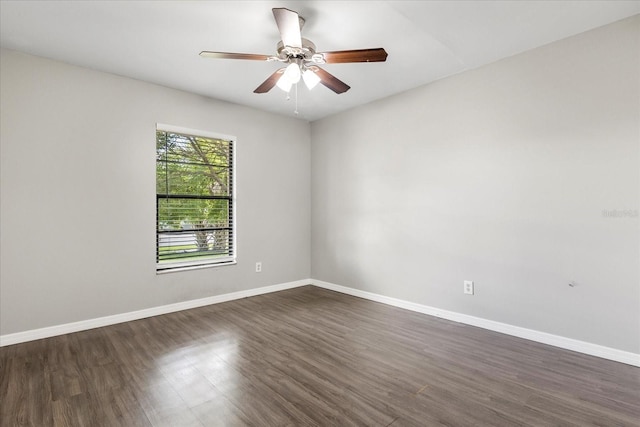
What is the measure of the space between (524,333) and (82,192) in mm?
4296

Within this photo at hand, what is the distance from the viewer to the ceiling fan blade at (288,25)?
1840 mm

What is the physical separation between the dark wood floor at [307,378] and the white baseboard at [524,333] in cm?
8

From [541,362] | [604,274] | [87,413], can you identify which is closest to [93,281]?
[87,413]

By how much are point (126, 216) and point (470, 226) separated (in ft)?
11.6

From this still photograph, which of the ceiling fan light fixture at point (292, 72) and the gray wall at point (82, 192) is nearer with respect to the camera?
the ceiling fan light fixture at point (292, 72)

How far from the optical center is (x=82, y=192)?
3.02 m

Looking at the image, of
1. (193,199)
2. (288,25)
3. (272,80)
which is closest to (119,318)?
(193,199)

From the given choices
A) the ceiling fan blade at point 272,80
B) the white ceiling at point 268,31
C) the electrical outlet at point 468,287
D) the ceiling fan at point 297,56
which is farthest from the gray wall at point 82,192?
the electrical outlet at point 468,287

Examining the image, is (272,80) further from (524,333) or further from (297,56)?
(524,333)

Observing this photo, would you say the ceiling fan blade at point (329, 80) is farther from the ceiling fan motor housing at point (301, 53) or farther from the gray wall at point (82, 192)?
the gray wall at point (82, 192)

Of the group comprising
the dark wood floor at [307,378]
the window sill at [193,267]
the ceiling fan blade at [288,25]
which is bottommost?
the dark wood floor at [307,378]

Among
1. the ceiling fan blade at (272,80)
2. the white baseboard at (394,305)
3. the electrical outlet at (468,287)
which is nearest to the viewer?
the white baseboard at (394,305)

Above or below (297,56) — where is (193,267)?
below

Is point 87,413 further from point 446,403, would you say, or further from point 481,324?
point 481,324
